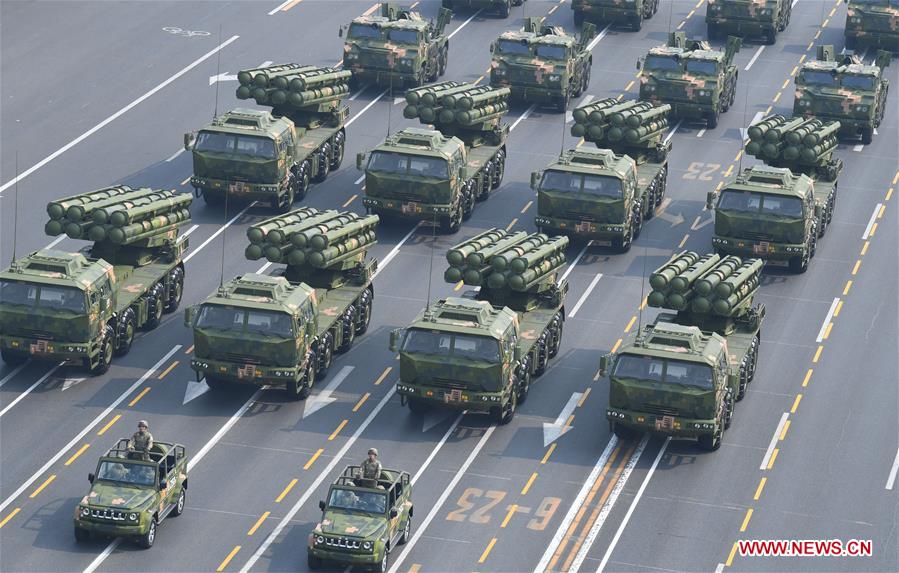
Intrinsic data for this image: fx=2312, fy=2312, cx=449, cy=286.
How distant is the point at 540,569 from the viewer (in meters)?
61.1

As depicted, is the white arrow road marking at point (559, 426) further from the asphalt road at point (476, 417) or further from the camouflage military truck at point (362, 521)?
the camouflage military truck at point (362, 521)

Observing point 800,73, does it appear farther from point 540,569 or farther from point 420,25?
point 540,569

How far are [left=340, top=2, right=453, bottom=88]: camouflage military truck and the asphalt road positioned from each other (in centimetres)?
115

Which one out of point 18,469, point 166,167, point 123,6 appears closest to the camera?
point 18,469

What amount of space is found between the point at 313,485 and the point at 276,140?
22061mm

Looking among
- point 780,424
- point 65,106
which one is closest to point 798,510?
point 780,424

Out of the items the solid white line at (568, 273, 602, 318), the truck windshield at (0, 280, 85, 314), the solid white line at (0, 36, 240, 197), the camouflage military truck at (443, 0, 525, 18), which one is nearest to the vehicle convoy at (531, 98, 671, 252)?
the solid white line at (568, 273, 602, 318)

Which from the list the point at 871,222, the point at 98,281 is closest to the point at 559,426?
the point at 98,281

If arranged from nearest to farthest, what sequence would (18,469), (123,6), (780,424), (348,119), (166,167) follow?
(18,469) < (780,424) < (166,167) < (348,119) < (123,6)

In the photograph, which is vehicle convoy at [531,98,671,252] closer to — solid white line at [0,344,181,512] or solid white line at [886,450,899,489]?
solid white line at [0,344,181,512]

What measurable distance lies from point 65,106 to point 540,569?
A: 42.5m

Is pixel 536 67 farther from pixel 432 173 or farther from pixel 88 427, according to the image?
pixel 88 427

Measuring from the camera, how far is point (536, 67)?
97000mm

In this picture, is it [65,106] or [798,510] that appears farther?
[65,106]
